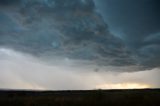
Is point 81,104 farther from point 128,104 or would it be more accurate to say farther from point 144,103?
point 144,103

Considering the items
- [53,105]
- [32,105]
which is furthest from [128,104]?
[32,105]

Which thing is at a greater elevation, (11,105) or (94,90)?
(94,90)

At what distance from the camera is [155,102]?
3181cm

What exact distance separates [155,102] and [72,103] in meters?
9.77

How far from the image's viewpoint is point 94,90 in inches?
1489

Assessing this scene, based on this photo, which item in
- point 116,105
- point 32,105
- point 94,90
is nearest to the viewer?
point 32,105

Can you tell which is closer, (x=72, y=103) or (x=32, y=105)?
(x=32, y=105)

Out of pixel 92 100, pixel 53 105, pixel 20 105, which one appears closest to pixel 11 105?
pixel 20 105

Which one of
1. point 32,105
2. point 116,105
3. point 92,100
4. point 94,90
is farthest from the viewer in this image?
point 94,90

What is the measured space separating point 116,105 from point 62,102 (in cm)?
604

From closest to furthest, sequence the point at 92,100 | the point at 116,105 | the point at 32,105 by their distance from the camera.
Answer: the point at 32,105 < the point at 116,105 < the point at 92,100

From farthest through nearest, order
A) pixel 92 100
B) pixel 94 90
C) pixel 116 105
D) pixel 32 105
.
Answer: pixel 94 90 < pixel 92 100 < pixel 116 105 < pixel 32 105

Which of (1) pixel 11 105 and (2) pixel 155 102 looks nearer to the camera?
(1) pixel 11 105

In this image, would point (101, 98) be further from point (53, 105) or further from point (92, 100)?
point (53, 105)
